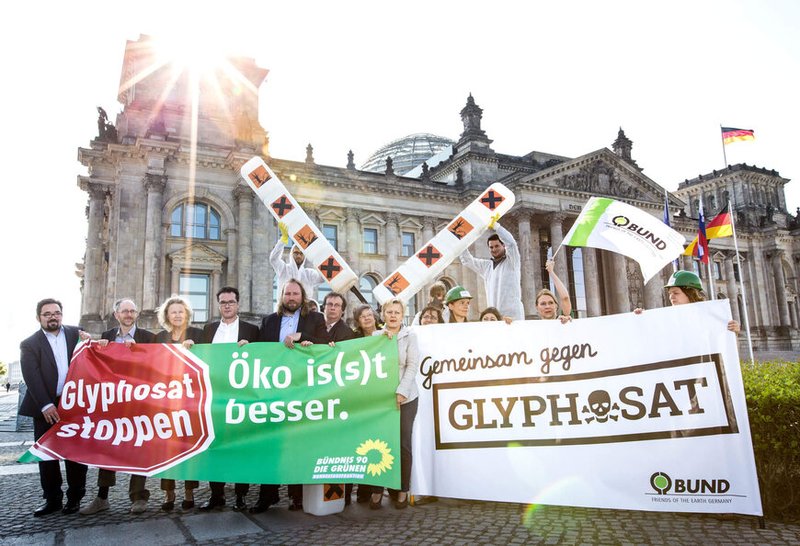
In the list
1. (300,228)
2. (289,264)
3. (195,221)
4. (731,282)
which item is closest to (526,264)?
(195,221)

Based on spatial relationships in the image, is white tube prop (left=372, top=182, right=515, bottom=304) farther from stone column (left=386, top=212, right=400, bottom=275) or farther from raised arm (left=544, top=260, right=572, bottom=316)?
stone column (left=386, top=212, right=400, bottom=275)

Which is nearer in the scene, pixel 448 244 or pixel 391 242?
pixel 448 244

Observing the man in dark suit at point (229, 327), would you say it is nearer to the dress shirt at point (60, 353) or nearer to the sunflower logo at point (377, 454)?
the dress shirt at point (60, 353)

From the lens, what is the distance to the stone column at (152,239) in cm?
3165

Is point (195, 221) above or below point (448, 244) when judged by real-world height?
above

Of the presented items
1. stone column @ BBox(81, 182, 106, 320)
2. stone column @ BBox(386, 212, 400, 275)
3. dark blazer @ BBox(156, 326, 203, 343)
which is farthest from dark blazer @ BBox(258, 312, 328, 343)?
stone column @ BBox(386, 212, 400, 275)

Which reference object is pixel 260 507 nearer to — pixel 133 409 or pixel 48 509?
pixel 133 409

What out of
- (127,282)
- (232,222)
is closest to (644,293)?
(232,222)

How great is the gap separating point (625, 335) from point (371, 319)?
10.4ft

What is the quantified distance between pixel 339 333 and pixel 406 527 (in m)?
2.49

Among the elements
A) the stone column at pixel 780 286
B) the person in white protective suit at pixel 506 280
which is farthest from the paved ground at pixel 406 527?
the stone column at pixel 780 286

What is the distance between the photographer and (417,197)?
137ft

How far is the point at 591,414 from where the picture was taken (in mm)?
6230

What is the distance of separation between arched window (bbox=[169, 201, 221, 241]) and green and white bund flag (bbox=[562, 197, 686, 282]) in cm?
3023
